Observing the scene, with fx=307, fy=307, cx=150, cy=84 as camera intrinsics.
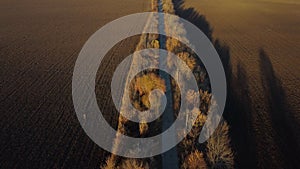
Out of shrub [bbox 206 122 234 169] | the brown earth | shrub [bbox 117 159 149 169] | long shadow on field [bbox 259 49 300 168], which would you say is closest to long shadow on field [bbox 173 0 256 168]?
shrub [bbox 206 122 234 169]

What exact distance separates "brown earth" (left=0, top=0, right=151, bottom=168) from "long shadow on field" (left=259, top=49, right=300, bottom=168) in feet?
24.4

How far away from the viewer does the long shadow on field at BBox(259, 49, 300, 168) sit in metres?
12.6

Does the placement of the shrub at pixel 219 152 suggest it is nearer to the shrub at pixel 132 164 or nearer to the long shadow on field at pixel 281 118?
the long shadow on field at pixel 281 118

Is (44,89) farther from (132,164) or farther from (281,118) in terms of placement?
(281,118)

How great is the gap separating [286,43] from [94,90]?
19.5 metres

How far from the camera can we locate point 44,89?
17.5 metres

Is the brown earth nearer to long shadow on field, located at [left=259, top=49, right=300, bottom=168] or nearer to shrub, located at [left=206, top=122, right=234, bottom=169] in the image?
shrub, located at [left=206, top=122, right=234, bottom=169]

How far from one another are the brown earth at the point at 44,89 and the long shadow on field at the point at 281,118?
7.43 metres

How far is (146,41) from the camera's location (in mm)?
27078

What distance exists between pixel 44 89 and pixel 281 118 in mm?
12745

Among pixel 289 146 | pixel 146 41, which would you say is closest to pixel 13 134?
Answer: pixel 289 146

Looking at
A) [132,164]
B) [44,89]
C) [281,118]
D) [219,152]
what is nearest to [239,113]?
[281,118]

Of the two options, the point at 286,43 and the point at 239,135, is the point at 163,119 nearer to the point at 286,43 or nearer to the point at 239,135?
the point at 239,135

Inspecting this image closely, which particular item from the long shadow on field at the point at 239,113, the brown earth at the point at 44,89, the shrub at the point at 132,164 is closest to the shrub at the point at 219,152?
the long shadow on field at the point at 239,113
